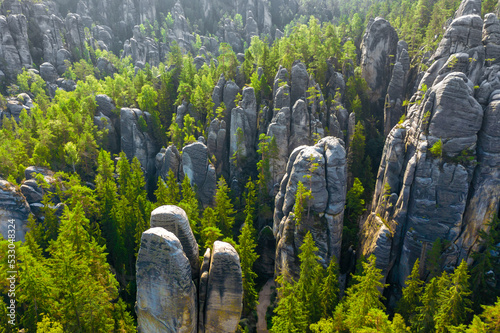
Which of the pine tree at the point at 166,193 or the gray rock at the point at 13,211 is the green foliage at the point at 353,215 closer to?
the pine tree at the point at 166,193

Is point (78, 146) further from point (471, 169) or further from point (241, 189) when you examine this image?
point (471, 169)

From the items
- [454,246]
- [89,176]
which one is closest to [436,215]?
[454,246]

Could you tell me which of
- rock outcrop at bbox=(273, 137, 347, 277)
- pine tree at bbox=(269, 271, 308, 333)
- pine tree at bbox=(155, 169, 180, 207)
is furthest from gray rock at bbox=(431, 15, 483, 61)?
pine tree at bbox=(155, 169, 180, 207)

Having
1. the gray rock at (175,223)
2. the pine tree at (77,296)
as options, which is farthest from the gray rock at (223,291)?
the pine tree at (77,296)

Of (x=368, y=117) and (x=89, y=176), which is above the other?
(x=368, y=117)

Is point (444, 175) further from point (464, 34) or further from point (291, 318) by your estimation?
point (291, 318)
